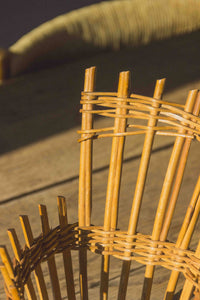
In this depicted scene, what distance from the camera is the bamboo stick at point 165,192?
541 mm

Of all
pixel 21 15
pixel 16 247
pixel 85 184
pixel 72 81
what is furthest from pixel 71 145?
pixel 21 15

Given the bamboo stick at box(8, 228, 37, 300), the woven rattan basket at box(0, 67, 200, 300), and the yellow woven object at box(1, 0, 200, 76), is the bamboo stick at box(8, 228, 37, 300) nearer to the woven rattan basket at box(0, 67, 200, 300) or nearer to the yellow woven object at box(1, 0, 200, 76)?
the woven rattan basket at box(0, 67, 200, 300)

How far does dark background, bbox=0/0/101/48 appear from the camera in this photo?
228cm

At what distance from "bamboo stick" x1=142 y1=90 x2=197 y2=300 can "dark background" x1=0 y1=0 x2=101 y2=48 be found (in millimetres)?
1826

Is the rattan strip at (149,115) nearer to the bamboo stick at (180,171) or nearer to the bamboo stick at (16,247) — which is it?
the bamboo stick at (180,171)

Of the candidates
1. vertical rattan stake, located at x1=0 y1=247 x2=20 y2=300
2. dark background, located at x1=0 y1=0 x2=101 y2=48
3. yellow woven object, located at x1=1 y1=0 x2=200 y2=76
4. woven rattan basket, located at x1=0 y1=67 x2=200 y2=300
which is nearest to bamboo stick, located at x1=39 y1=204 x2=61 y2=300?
woven rattan basket, located at x1=0 y1=67 x2=200 y2=300

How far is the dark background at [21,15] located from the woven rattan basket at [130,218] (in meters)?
1.80

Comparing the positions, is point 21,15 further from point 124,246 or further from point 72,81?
point 124,246

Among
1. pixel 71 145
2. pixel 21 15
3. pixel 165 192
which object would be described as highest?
pixel 21 15

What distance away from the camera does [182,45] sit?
5.18ft

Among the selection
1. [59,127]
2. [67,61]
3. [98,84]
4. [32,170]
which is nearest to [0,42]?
[67,61]

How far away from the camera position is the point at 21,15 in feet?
7.67

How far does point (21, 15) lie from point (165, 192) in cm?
194

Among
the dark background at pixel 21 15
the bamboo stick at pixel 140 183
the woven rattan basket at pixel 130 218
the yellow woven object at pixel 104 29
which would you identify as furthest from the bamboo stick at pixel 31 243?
the dark background at pixel 21 15
